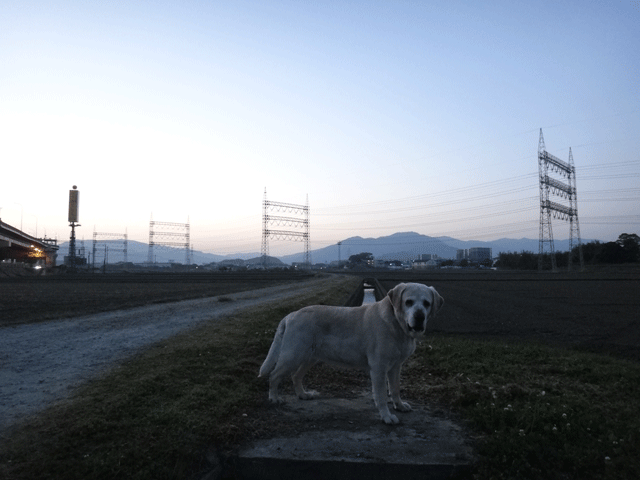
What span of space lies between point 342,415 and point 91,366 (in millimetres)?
4737

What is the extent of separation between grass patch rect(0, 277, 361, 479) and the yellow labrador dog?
2.65 feet

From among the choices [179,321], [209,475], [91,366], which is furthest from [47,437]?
[179,321]

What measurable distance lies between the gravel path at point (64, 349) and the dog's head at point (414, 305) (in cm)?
439

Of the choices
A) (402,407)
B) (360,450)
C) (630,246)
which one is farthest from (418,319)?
(630,246)

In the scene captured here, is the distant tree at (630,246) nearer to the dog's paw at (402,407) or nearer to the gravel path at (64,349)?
the gravel path at (64,349)

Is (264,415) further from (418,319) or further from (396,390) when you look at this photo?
(418,319)

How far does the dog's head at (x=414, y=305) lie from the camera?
204 inches

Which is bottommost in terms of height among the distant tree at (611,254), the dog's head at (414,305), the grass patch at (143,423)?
the grass patch at (143,423)

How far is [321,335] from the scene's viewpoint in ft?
19.4

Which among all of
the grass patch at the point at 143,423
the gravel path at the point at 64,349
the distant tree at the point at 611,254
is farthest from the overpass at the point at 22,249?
the distant tree at the point at 611,254

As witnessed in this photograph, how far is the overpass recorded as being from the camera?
72062 millimetres

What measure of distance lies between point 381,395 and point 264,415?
4.77ft

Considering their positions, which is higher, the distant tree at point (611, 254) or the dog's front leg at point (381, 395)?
the distant tree at point (611, 254)

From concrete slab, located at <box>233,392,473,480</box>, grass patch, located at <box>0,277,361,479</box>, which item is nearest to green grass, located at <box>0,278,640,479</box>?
grass patch, located at <box>0,277,361,479</box>
